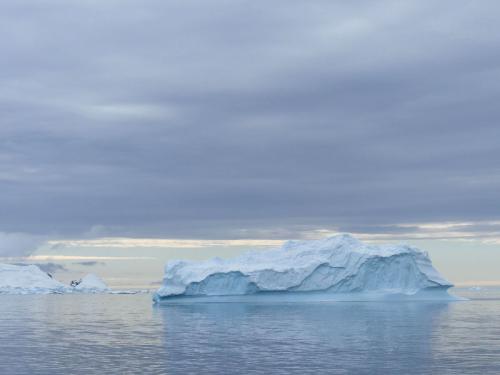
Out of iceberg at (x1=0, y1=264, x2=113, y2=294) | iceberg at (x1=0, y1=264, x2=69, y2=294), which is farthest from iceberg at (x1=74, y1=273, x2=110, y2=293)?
iceberg at (x1=0, y1=264, x2=69, y2=294)

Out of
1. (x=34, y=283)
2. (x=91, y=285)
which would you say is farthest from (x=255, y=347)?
(x=91, y=285)

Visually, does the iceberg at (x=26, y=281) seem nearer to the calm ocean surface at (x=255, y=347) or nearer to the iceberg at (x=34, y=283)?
the iceberg at (x=34, y=283)

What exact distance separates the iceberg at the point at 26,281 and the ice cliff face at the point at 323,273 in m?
85.7

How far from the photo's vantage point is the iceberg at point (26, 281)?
14700 centimetres

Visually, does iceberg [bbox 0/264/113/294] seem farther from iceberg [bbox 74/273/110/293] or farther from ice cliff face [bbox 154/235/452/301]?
ice cliff face [bbox 154/235/452/301]

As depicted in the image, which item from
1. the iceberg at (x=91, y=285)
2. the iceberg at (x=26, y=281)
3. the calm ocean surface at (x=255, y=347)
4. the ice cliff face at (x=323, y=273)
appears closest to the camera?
the calm ocean surface at (x=255, y=347)

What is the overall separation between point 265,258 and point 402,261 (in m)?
13.2

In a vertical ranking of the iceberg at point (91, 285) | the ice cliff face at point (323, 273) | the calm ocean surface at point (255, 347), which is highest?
the ice cliff face at point (323, 273)

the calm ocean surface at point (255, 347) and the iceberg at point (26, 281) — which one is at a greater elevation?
the calm ocean surface at point (255, 347)

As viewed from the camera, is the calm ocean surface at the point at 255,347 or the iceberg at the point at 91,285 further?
the iceberg at the point at 91,285

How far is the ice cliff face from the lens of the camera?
67750 mm

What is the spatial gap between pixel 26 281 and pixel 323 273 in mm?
98479

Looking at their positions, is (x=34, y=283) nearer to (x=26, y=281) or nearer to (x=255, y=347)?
(x=26, y=281)

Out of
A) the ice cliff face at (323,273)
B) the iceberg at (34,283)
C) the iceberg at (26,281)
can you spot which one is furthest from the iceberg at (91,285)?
the ice cliff face at (323,273)
